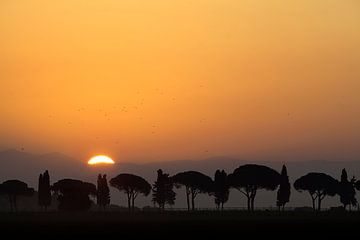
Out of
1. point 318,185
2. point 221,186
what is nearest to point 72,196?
point 221,186

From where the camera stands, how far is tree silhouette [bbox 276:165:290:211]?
142 m

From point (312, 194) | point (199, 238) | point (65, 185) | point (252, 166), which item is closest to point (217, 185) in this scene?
point (252, 166)

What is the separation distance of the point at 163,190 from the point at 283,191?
24.2 meters

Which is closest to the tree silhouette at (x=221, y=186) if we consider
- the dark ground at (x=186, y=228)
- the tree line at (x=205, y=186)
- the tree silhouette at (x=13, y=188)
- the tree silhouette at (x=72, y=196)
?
the tree line at (x=205, y=186)

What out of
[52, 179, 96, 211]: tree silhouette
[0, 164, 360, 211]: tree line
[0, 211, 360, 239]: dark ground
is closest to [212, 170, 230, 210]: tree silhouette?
Result: [0, 164, 360, 211]: tree line

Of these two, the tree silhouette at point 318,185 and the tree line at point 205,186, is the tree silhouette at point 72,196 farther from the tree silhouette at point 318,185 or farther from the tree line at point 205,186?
the tree silhouette at point 318,185

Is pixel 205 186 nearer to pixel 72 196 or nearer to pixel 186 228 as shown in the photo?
pixel 72 196

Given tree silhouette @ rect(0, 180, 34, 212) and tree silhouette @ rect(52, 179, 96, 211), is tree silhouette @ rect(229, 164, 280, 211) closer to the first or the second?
tree silhouette @ rect(52, 179, 96, 211)

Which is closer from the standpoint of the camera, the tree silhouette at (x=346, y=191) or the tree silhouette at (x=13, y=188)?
the tree silhouette at (x=346, y=191)

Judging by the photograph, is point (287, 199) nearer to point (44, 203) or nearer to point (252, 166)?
point (252, 166)

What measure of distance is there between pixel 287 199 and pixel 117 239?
10027 cm

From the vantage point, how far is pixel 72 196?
134 meters

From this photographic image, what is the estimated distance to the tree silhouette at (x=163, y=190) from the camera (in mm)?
151000

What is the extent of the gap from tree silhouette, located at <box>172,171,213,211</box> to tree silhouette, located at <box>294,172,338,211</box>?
18.4 meters
